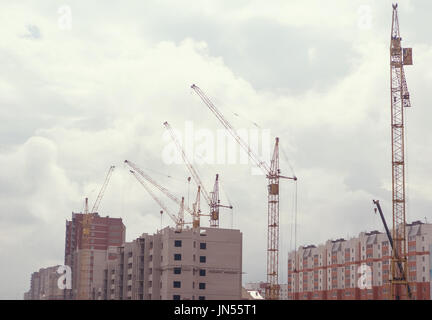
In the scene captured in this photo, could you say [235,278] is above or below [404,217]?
below

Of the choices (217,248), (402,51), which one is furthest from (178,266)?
(402,51)
